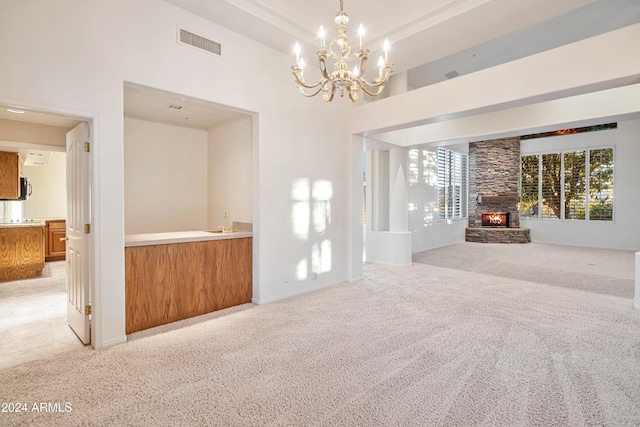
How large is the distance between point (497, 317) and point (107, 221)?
4.39 meters

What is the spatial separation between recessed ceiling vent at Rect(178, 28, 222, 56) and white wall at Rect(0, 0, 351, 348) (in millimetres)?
62

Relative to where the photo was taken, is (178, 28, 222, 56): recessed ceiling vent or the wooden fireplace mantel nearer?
(178, 28, 222, 56): recessed ceiling vent

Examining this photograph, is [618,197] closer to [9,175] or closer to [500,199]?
[500,199]

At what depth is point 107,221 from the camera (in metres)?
3.02

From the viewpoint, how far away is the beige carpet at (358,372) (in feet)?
6.81

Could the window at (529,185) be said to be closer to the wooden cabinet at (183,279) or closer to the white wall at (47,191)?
the wooden cabinet at (183,279)

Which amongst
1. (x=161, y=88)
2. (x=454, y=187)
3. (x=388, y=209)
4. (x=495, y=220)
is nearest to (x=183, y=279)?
(x=161, y=88)

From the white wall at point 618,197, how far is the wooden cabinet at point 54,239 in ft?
46.6

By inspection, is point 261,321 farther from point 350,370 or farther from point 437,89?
point 437,89

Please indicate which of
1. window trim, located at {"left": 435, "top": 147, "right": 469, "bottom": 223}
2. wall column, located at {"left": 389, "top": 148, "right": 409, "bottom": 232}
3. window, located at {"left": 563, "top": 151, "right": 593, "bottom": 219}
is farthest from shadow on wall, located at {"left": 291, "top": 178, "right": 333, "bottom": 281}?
window, located at {"left": 563, "top": 151, "right": 593, "bottom": 219}

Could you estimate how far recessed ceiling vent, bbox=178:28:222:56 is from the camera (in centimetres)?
343

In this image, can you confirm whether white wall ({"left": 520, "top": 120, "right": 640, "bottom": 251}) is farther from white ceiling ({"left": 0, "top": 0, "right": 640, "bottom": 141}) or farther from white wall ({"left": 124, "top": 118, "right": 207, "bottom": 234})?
white wall ({"left": 124, "top": 118, "right": 207, "bottom": 234})

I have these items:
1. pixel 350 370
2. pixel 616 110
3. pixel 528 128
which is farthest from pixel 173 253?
pixel 616 110

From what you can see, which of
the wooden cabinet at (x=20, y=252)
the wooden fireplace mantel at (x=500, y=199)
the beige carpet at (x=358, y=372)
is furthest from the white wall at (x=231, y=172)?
the wooden fireplace mantel at (x=500, y=199)
